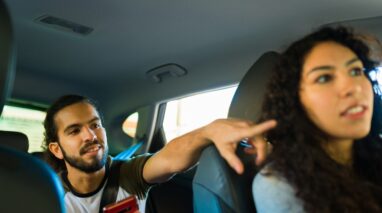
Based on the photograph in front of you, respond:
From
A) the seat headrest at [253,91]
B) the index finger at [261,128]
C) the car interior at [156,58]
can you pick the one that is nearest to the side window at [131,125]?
the car interior at [156,58]

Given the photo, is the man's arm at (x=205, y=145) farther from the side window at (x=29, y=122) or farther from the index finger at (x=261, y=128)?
the side window at (x=29, y=122)

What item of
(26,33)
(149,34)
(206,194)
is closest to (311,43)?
(206,194)

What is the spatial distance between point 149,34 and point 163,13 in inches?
9.3

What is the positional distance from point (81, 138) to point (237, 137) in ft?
3.22

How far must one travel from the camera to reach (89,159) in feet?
6.30

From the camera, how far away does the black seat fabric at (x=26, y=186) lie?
951 millimetres

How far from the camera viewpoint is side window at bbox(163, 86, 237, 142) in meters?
2.40

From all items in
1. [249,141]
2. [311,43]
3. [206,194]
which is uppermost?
Result: [311,43]

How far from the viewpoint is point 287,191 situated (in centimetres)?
114

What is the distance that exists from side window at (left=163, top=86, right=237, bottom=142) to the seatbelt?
1.50 feet

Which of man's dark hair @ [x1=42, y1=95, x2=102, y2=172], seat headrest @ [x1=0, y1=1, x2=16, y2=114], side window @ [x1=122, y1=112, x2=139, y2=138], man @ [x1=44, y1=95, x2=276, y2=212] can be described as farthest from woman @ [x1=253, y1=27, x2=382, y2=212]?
side window @ [x1=122, y1=112, x2=139, y2=138]

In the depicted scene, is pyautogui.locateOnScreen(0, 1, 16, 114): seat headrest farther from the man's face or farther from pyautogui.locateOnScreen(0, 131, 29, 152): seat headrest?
the man's face

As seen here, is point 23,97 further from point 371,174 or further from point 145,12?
point 371,174

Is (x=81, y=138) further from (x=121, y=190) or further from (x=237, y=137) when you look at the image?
(x=237, y=137)
